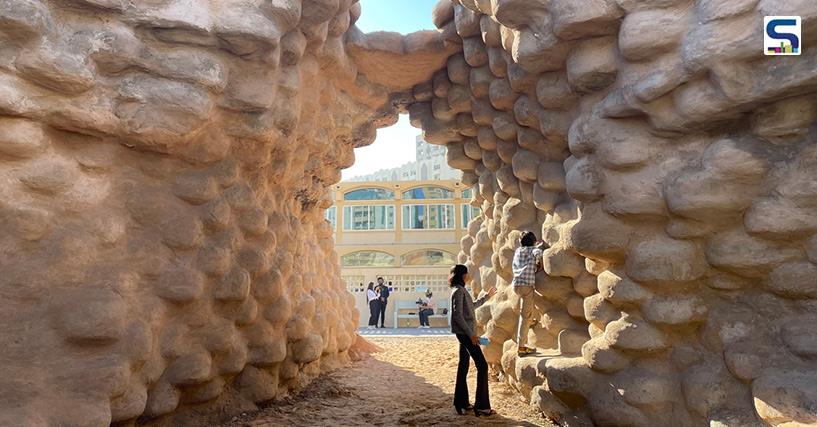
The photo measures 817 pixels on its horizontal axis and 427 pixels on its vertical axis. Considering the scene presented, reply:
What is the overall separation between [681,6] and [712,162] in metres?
0.76

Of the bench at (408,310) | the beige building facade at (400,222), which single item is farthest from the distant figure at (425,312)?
the beige building facade at (400,222)

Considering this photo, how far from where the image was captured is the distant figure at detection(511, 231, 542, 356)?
148 inches

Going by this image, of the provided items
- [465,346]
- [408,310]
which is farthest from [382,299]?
[465,346]

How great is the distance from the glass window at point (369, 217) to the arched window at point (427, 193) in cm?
75

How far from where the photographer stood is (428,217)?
16.8 meters

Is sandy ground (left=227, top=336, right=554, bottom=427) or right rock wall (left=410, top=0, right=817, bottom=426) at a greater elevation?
right rock wall (left=410, top=0, right=817, bottom=426)

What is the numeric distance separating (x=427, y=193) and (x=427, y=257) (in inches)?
82.1

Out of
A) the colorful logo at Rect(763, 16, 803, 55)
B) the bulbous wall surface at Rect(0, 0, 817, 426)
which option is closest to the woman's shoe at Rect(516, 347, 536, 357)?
the bulbous wall surface at Rect(0, 0, 817, 426)

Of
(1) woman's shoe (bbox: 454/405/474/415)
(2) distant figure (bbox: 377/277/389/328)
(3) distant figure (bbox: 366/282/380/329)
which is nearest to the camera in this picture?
(1) woman's shoe (bbox: 454/405/474/415)

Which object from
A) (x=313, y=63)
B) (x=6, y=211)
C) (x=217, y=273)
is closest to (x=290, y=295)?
(x=217, y=273)

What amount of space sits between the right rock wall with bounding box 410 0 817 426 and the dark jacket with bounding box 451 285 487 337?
52 cm

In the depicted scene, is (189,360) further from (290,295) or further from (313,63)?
(313,63)

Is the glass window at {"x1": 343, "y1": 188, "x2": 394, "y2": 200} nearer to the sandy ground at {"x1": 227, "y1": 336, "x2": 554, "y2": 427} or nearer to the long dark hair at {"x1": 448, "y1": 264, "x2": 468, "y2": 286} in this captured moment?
the sandy ground at {"x1": 227, "y1": 336, "x2": 554, "y2": 427}

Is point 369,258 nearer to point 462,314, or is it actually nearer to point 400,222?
point 400,222
